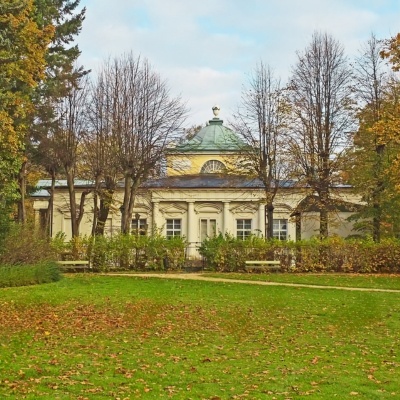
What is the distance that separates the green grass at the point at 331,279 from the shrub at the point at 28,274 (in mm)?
6470

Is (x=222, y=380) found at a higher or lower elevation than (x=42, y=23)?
lower

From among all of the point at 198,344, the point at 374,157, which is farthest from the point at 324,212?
the point at 198,344

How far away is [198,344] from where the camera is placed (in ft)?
37.9

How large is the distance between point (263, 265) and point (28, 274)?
1064 cm

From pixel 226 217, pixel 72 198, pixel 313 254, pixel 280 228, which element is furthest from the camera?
pixel 226 217

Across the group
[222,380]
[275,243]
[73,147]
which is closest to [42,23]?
[73,147]

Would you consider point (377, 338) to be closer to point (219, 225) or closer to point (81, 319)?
point (81, 319)

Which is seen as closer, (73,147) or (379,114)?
(379,114)

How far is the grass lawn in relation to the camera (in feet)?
27.5

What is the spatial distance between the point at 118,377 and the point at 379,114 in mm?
24894

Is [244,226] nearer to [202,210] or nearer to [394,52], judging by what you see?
[202,210]

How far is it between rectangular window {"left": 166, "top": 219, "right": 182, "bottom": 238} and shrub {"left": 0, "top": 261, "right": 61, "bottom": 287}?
59.9 feet

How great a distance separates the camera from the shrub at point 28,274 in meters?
21.5

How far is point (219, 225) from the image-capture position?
41250 millimetres
